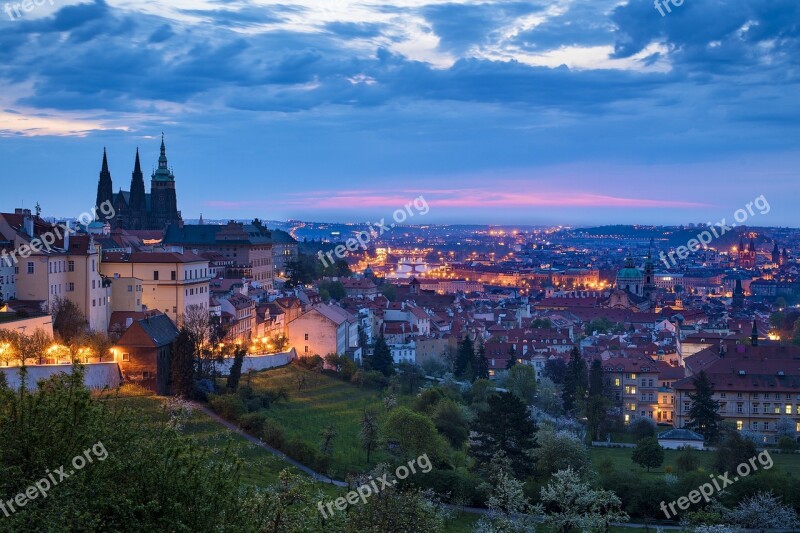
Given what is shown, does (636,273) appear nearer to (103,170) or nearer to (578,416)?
(103,170)

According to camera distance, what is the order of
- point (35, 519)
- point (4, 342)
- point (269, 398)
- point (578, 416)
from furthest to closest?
1. point (578, 416)
2. point (269, 398)
3. point (4, 342)
4. point (35, 519)

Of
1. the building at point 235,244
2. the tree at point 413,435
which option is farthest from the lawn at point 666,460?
the building at point 235,244

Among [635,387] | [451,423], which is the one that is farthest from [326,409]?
[635,387]

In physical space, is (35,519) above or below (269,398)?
above

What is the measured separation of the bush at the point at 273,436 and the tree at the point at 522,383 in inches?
936

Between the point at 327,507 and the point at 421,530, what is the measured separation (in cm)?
243

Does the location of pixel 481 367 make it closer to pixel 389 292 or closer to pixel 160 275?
pixel 160 275

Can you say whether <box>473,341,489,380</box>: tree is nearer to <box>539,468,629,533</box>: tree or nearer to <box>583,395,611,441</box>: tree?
<box>583,395,611,441</box>: tree

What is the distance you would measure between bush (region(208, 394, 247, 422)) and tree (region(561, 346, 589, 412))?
81.7 ft

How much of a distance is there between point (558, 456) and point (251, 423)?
10.3 metres

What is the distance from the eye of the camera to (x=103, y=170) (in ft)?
291

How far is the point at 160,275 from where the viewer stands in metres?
44.1

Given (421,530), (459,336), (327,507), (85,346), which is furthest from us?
(459,336)

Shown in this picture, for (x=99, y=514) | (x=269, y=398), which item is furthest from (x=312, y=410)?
(x=99, y=514)
